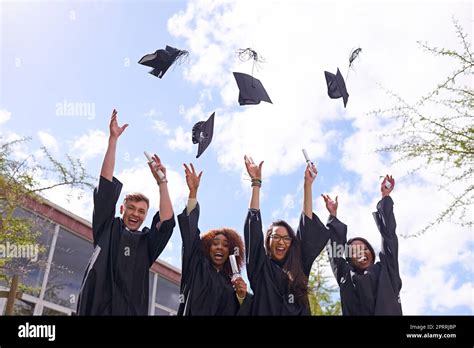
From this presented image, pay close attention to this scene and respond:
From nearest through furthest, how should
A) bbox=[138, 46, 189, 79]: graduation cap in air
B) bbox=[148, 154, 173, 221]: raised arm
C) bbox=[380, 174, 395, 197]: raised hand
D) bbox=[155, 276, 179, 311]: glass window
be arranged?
bbox=[148, 154, 173, 221]: raised arm, bbox=[380, 174, 395, 197]: raised hand, bbox=[138, 46, 189, 79]: graduation cap in air, bbox=[155, 276, 179, 311]: glass window

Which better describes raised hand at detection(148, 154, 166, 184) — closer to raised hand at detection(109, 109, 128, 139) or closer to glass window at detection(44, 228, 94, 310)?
raised hand at detection(109, 109, 128, 139)

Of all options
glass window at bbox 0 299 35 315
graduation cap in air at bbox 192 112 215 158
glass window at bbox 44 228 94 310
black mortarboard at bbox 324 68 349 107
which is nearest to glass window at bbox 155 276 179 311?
glass window at bbox 44 228 94 310

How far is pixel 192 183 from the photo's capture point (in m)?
3.86

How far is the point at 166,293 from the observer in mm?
11656

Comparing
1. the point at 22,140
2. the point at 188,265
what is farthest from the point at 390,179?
the point at 22,140

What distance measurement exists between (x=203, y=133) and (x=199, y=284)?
1.78m

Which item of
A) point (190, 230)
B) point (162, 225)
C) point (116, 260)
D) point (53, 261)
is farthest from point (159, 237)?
point (53, 261)

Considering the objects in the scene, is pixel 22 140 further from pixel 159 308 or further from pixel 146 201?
pixel 159 308

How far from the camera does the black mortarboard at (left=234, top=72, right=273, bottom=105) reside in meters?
5.11

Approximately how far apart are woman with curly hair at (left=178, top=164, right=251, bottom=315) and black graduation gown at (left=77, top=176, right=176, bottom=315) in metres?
0.20

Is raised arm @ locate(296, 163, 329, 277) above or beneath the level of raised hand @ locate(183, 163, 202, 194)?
→ beneath

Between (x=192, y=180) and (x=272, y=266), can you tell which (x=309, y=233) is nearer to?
(x=272, y=266)
